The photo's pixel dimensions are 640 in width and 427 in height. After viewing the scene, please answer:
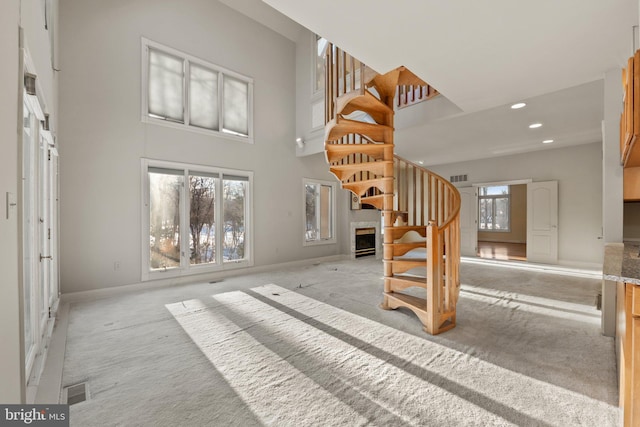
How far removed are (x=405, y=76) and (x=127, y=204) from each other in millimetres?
4584

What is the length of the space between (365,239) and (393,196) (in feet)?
15.6

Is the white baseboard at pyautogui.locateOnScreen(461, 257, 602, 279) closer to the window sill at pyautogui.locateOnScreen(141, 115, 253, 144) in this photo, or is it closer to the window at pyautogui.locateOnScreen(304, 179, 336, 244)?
the window at pyautogui.locateOnScreen(304, 179, 336, 244)

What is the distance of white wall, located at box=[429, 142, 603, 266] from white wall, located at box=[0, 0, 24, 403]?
8.54 meters

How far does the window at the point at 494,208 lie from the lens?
11633 mm

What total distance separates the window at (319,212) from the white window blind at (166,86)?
321cm

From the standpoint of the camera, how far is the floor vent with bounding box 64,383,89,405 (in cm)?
182

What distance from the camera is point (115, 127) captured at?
4.34 meters

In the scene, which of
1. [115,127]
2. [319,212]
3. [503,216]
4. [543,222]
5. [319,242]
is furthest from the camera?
[503,216]

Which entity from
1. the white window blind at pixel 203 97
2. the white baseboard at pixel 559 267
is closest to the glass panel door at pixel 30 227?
the white window blind at pixel 203 97

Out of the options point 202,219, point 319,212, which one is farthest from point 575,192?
point 202,219

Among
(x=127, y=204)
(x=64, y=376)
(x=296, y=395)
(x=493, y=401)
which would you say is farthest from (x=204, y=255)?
(x=493, y=401)

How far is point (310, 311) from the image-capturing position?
3.45 meters

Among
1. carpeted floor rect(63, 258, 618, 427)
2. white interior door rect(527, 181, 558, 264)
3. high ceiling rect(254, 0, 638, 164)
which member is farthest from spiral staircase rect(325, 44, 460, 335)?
white interior door rect(527, 181, 558, 264)

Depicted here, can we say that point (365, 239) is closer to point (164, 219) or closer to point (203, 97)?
point (164, 219)
